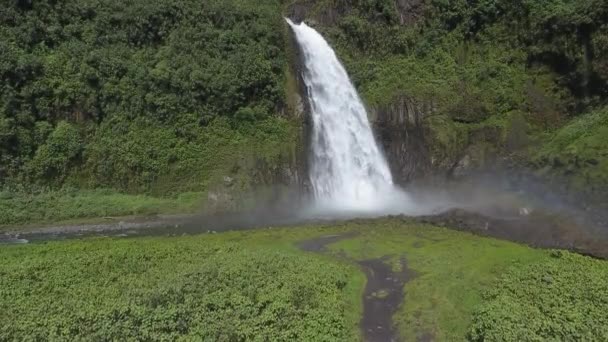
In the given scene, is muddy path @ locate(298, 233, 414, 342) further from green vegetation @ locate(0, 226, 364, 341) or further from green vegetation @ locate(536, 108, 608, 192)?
green vegetation @ locate(536, 108, 608, 192)

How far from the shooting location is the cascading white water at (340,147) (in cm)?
3067

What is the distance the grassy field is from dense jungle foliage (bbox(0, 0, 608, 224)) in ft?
33.4

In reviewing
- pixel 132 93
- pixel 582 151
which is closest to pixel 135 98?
pixel 132 93

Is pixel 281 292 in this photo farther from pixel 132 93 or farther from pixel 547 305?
pixel 132 93

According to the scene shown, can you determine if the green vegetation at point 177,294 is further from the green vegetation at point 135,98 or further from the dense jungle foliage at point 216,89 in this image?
the dense jungle foliage at point 216,89

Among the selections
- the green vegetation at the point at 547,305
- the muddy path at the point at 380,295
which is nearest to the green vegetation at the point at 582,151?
the green vegetation at the point at 547,305

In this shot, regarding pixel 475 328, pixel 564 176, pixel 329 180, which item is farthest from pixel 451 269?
pixel 329 180

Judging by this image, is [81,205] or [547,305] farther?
[81,205]

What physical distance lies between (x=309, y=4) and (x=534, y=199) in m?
21.2

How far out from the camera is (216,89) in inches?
1229

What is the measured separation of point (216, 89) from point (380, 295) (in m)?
19.3

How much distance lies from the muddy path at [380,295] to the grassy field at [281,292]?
292mm

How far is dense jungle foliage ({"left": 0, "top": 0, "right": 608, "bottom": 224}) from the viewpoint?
96.5 feet

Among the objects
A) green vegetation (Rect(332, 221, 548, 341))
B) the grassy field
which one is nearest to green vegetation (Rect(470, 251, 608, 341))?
the grassy field
